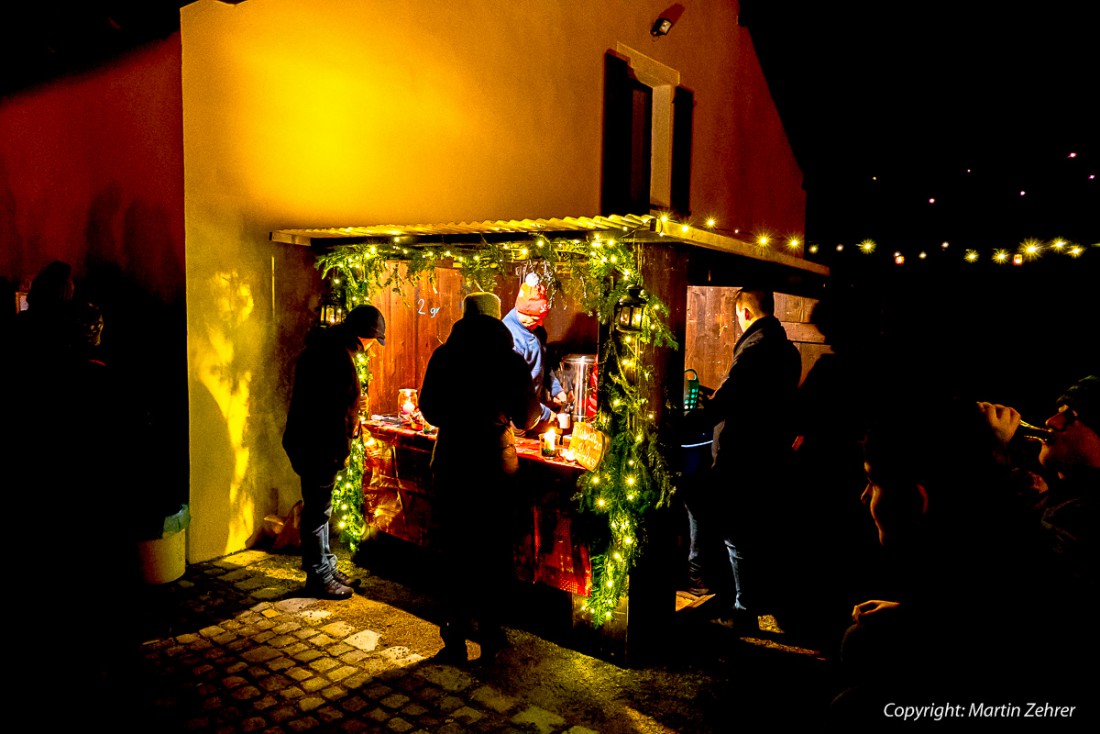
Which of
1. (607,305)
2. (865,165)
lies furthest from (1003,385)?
(607,305)

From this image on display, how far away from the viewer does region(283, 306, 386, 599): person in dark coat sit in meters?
5.03

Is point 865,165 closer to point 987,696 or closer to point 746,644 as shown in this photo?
point 746,644

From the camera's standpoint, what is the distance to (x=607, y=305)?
436 cm

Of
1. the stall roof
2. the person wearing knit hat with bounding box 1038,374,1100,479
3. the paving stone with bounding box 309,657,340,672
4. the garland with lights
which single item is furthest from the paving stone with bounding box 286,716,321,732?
the person wearing knit hat with bounding box 1038,374,1100,479

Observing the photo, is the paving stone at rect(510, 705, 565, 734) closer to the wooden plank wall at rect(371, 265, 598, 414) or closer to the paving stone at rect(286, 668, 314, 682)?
the paving stone at rect(286, 668, 314, 682)

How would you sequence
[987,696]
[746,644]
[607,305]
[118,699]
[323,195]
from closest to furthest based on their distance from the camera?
1. [987,696]
2. [118,699]
3. [607,305]
4. [746,644]
5. [323,195]

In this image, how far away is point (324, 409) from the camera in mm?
5039

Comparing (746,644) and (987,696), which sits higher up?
(987,696)

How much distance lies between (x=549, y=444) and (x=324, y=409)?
1.72 m

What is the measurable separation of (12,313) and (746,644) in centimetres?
667

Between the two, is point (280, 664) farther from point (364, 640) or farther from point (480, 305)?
point (480, 305)

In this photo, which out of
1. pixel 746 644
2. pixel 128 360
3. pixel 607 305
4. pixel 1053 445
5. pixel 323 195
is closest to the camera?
pixel 1053 445

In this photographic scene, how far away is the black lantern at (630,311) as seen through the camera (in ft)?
13.9

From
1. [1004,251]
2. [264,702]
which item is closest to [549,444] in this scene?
[264,702]
